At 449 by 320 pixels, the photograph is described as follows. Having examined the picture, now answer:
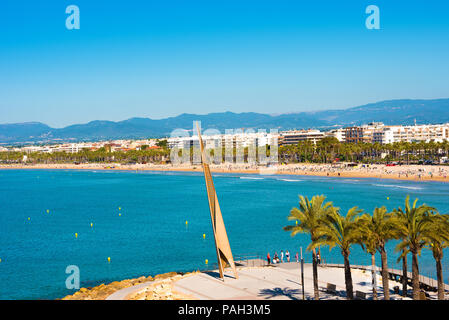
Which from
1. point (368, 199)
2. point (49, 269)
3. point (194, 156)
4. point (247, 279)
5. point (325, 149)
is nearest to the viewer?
point (247, 279)

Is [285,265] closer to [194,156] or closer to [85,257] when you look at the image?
[85,257]

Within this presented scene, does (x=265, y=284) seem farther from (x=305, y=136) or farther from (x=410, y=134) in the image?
(x=410, y=134)

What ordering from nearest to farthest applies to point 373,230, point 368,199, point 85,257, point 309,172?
point 373,230, point 85,257, point 368,199, point 309,172

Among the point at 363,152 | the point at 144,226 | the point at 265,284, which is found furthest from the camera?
the point at 363,152

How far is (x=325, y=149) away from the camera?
14200 centimetres

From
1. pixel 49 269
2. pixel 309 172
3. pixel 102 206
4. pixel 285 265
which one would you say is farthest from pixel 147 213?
pixel 309 172

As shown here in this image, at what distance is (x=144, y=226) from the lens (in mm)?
55875

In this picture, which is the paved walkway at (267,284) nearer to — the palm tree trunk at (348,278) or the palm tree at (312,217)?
the palm tree trunk at (348,278)

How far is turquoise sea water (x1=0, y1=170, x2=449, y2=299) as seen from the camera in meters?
35.8

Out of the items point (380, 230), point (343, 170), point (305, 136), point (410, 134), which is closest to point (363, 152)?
point (343, 170)

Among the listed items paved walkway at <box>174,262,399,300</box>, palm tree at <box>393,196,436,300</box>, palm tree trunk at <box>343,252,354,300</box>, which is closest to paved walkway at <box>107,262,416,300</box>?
paved walkway at <box>174,262,399,300</box>

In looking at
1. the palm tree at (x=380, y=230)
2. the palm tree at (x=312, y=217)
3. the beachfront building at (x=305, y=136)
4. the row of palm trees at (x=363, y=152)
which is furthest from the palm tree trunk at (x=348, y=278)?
the beachfront building at (x=305, y=136)

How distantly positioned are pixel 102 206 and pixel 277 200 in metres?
28.3

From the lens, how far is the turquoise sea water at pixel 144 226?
1407 inches
